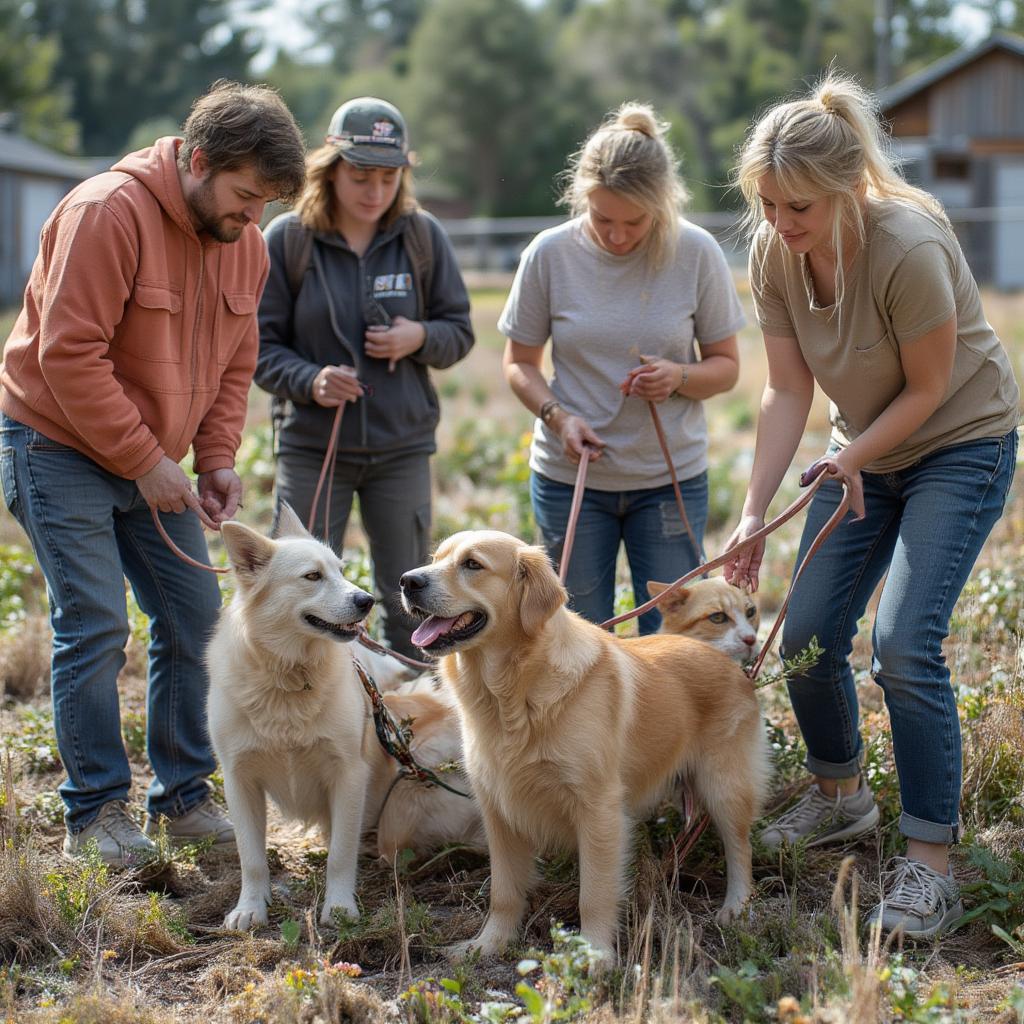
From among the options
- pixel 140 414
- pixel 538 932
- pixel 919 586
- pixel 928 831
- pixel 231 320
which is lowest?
pixel 538 932

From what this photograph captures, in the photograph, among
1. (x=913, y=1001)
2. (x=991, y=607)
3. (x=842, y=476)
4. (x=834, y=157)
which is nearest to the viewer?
(x=913, y=1001)

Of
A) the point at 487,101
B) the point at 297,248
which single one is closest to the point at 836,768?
the point at 297,248

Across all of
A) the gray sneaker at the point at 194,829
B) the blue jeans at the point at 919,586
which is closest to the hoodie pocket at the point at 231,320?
the gray sneaker at the point at 194,829

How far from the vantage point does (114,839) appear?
393 cm

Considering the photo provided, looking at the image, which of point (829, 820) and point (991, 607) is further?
point (991, 607)

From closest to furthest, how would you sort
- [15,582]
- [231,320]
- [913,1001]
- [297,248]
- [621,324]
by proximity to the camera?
1. [913,1001]
2. [231,320]
3. [621,324]
4. [297,248]
5. [15,582]

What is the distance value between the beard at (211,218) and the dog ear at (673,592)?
1882 mm

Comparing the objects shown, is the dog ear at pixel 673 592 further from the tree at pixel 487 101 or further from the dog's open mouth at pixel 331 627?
the tree at pixel 487 101

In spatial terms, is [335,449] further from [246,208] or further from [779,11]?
[779,11]

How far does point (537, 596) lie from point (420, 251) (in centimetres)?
205

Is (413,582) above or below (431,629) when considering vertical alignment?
above

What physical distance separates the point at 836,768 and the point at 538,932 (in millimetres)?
1164

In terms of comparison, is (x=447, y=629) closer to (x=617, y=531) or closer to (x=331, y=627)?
(x=331, y=627)

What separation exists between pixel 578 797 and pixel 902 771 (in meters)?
0.99
